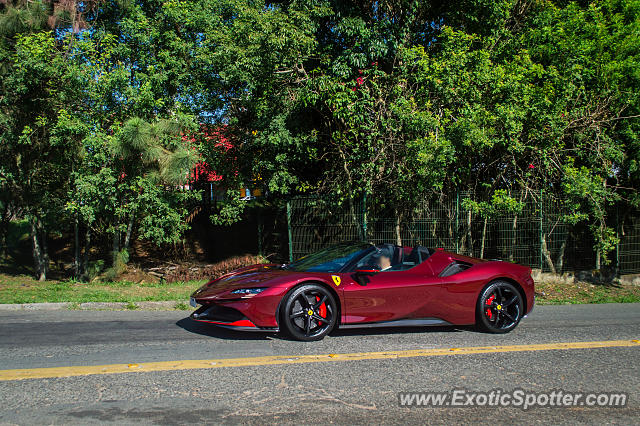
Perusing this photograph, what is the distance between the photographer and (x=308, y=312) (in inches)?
223

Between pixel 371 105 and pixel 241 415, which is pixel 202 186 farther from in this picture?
pixel 241 415

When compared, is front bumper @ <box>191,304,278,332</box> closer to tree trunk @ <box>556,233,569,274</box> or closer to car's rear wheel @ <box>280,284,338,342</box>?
car's rear wheel @ <box>280,284,338,342</box>

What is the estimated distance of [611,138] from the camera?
12984mm

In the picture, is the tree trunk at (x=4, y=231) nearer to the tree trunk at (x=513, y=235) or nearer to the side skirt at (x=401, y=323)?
the side skirt at (x=401, y=323)

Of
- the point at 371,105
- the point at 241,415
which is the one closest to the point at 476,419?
the point at 241,415

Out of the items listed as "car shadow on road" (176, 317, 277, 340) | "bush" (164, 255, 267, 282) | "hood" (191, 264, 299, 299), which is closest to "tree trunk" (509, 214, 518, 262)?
"bush" (164, 255, 267, 282)

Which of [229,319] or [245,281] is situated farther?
[245,281]

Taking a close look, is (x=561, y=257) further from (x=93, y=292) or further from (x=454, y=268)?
(x=93, y=292)

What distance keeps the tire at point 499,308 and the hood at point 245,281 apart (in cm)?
248

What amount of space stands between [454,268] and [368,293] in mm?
1331

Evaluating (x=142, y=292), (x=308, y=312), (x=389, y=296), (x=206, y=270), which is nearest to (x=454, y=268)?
(x=389, y=296)

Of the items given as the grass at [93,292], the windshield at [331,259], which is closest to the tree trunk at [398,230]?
the grass at [93,292]

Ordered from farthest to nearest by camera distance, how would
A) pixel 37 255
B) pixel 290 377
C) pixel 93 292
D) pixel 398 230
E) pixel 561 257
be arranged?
pixel 37 255, pixel 561 257, pixel 398 230, pixel 93 292, pixel 290 377

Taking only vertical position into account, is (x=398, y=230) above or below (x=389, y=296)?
above
